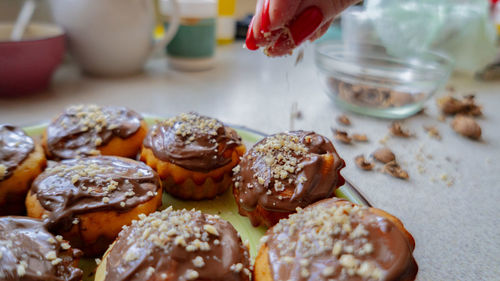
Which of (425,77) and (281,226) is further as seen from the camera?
(425,77)

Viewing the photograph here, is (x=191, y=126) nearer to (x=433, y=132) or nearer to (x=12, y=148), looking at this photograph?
(x=12, y=148)

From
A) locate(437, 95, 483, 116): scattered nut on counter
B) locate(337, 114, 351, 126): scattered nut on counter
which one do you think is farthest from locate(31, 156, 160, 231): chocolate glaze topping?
locate(437, 95, 483, 116): scattered nut on counter

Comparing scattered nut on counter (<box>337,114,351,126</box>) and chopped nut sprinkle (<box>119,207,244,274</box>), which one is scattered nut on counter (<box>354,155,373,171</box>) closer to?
scattered nut on counter (<box>337,114,351,126</box>)

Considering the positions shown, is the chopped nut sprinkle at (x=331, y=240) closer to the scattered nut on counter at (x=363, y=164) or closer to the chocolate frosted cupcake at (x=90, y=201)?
the chocolate frosted cupcake at (x=90, y=201)

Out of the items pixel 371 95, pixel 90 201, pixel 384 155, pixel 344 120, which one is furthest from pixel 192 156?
pixel 371 95

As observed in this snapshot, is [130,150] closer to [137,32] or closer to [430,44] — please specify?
[137,32]

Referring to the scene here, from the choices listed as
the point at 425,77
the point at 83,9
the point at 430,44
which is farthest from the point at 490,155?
the point at 83,9

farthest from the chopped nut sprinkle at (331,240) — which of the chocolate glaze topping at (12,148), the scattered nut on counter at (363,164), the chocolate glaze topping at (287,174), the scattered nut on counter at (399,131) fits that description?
the scattered nut on counter at (399,131)
